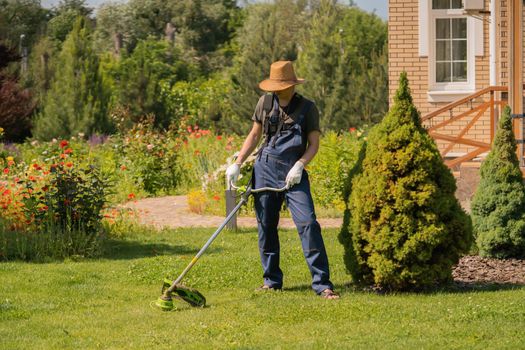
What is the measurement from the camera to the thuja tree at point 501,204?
938 centimetres

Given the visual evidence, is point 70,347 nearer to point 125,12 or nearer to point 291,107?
point 291,107

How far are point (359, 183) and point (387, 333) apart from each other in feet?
5.51

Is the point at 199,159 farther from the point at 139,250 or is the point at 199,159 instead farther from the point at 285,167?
the point at 285,167

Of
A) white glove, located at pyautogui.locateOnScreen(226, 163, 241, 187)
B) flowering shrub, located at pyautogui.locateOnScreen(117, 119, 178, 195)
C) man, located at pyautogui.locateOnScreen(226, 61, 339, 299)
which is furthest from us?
flowering shrub, located at pyautogui.locateOnScreen(117, 119, 178, 195)

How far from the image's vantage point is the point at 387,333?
660cm

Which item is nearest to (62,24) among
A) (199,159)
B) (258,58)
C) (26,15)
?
(26,15)

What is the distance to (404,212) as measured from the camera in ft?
25.5

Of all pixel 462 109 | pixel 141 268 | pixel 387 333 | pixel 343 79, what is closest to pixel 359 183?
pixel 387 333

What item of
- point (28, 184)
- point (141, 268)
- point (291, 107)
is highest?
point (291, 107)

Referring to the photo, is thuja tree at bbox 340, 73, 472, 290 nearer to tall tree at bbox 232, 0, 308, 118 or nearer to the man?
the man

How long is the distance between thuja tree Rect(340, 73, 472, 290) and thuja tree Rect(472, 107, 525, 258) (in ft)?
5.12

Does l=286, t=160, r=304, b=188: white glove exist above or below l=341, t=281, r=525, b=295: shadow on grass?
above

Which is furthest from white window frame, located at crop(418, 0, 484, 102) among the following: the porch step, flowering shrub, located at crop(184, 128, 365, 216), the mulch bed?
the mulch bed

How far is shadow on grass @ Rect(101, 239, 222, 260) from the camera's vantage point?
10858mm
